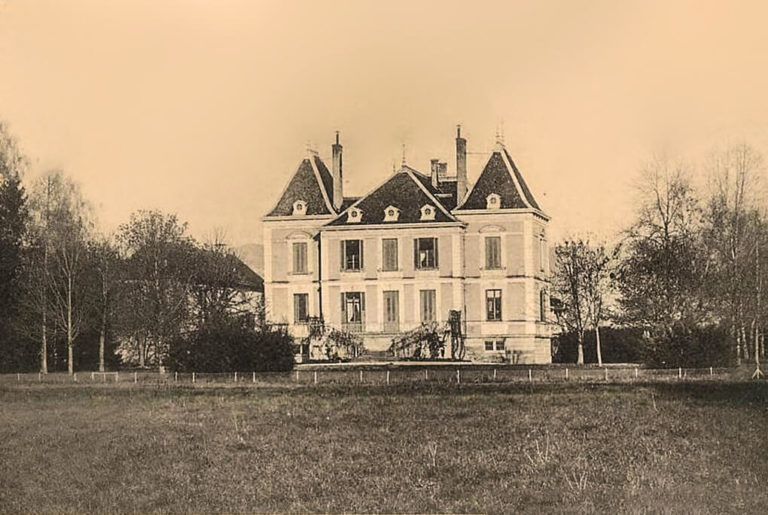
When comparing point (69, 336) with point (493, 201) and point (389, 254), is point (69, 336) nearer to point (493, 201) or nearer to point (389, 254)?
point (389, 254)

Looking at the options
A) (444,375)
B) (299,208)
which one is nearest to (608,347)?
(444,375)

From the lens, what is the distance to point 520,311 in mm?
9227

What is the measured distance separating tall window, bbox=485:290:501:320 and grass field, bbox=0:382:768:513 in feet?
2.48

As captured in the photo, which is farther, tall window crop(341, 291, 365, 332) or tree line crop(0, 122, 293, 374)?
tall window crop(341, 291, 365, 332)

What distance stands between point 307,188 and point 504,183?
2037 mm

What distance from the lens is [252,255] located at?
900 cm

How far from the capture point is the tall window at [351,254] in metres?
9.89

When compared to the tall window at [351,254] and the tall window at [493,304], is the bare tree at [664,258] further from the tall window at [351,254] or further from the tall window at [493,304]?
the tall window at [351,254]

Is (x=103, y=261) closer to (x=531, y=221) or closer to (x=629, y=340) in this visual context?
(x=531, y=221)

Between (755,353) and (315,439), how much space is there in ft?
15.2

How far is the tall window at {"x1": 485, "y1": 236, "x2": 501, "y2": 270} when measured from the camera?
9.48m

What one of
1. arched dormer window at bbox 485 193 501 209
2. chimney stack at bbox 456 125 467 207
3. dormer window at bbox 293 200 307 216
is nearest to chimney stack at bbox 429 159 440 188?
chimney stack at bbox 456 125 467 207

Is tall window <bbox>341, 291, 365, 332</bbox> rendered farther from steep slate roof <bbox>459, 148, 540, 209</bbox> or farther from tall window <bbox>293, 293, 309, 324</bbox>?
steep slate roof <bbox>459, 148, 540, 209</bbox>

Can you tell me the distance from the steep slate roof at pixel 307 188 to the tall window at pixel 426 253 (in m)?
1.57
